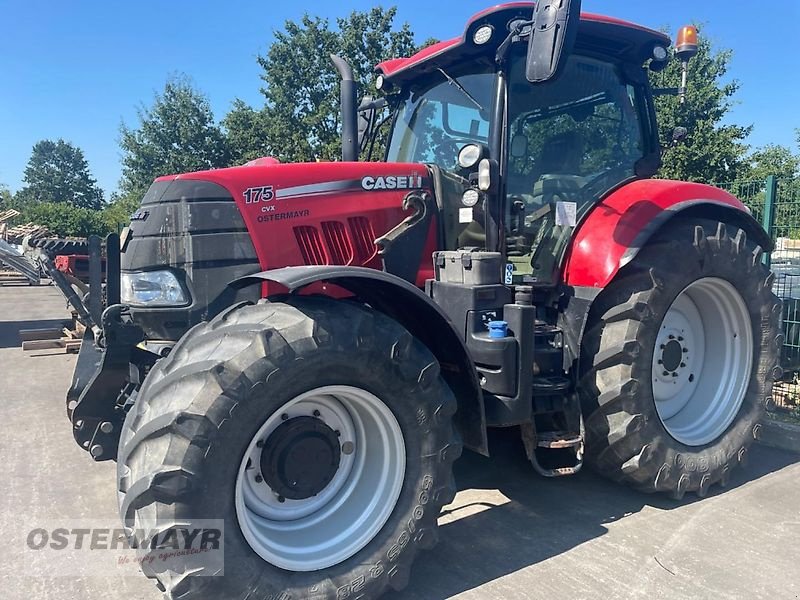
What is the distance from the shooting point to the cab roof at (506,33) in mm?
3504

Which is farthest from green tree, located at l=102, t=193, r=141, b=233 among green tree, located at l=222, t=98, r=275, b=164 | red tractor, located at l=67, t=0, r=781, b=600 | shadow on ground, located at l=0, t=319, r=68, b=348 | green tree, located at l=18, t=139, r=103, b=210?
green tree, located at l=18, t=139, r=103, b=210

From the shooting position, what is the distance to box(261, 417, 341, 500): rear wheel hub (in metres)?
2.62

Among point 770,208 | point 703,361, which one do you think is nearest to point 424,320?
point 703,361

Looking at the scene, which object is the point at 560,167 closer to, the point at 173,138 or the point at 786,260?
the point at 786,260

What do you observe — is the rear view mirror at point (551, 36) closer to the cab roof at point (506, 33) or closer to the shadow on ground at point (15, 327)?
the cab roof at point (506, 33)

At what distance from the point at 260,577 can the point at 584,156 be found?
3.16 m

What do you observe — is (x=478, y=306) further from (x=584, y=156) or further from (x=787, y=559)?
(x=787, y=559)

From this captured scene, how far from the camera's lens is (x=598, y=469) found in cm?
377

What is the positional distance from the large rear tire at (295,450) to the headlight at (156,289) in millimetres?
480

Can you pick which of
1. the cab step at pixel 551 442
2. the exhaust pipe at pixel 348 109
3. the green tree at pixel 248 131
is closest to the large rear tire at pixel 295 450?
the cab step at pixel 551 442

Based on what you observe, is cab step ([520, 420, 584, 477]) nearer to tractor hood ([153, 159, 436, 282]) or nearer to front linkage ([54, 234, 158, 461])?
tractor hood ([153, 159, 436, 282])

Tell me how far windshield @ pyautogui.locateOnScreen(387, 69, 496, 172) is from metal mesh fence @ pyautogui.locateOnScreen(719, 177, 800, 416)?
12.2 ft

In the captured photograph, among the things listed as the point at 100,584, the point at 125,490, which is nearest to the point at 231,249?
the point at 125,490

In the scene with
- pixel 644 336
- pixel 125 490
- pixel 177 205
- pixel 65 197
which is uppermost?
pixel 65 197
